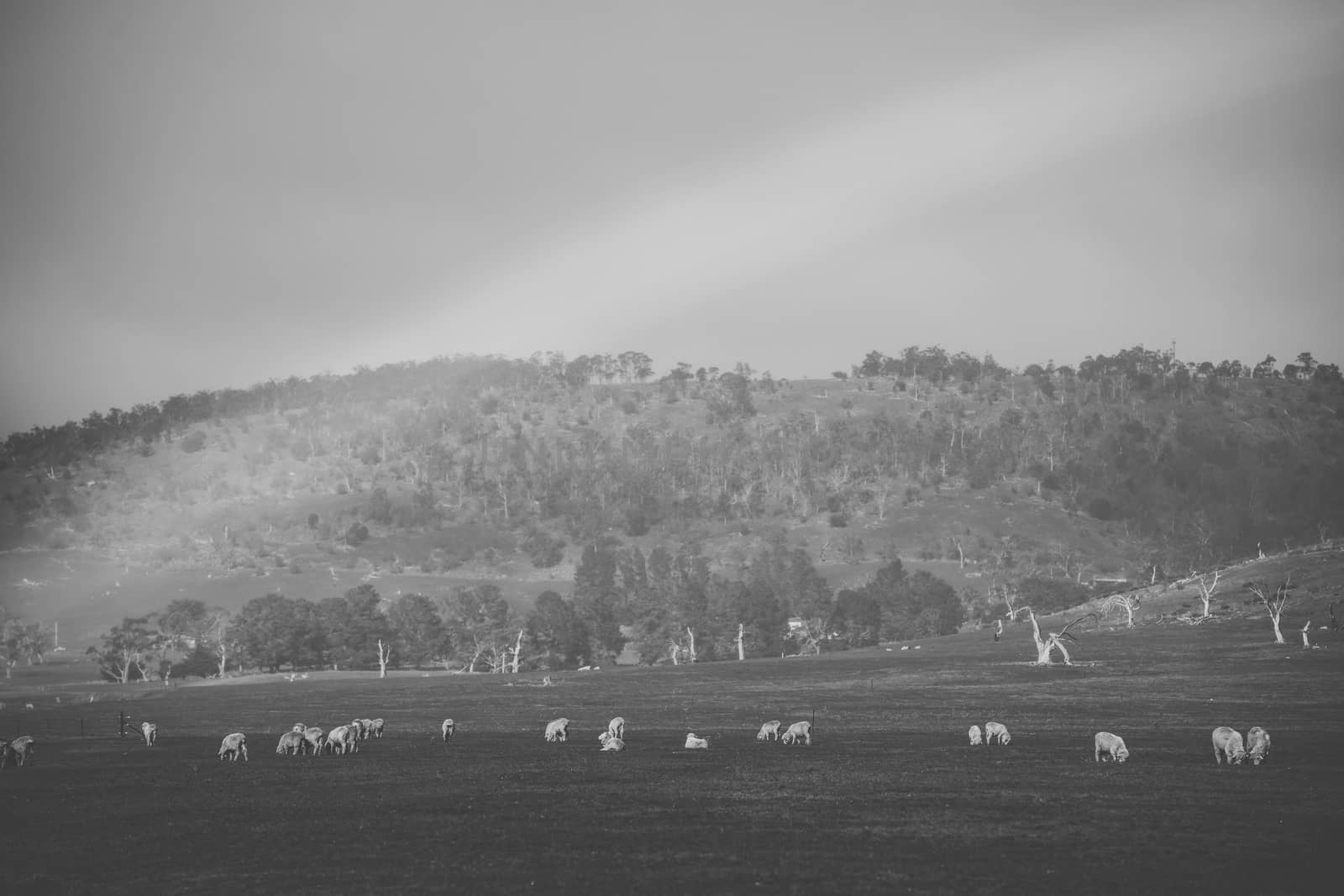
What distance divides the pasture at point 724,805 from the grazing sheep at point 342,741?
1.25 meters

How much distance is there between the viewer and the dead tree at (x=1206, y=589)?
374ft

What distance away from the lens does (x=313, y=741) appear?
47.0 m

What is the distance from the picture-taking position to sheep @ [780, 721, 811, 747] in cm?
4707

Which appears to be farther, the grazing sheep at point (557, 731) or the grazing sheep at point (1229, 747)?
the grazing sheep at point (557, 731)

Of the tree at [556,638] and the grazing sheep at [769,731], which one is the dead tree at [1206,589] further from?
the grazing sheep at [769,731]

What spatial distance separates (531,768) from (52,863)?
1731cm

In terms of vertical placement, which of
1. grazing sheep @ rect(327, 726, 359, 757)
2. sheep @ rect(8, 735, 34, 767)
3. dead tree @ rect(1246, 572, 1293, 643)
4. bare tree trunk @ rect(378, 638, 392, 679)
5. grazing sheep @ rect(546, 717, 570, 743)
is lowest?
bare tree trunk @ rect(378, 638, 392, 679)

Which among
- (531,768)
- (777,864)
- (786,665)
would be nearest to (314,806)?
(531,768)

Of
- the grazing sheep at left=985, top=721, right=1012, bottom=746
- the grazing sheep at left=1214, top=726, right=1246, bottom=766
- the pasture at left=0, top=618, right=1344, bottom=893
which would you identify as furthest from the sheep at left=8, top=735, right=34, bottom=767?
the grazing sheep at left=1214, top=726, right=1246, bottom=766

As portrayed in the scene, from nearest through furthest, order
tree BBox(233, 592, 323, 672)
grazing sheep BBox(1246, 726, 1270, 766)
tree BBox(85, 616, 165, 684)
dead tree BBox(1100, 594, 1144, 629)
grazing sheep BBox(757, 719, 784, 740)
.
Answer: grazing sheep BBox(1246, 726, 1270, 766) < grazing sheep BBox(757, 719, 784, 740) < dead tree BBox(1100, 594, 1144, 629) < tree BBox(233, 592, 323, 672) < tree BBox(85, 616, 165, 684)

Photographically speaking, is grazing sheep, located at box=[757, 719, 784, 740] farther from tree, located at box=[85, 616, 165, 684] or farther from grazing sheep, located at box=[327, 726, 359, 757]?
tree, located at box=[85, 616, 165, 684]

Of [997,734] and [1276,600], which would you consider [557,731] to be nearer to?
[997,734]

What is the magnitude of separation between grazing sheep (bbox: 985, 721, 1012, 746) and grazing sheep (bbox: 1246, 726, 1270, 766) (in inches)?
380

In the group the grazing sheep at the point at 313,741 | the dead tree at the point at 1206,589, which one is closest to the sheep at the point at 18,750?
the grazing sheep at the point at 313,741
